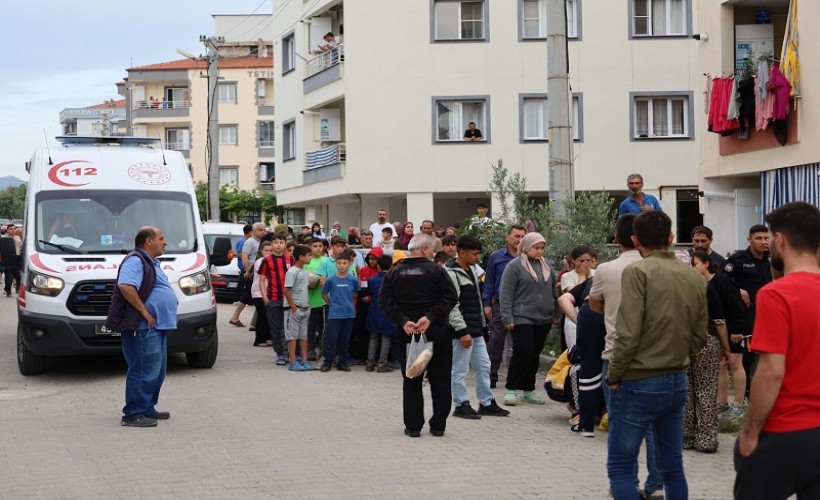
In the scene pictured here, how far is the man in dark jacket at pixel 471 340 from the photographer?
37.1ft

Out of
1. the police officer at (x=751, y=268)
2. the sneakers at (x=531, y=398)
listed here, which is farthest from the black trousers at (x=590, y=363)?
the police officer at (x=751, y=268)

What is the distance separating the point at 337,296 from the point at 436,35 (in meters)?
19.3

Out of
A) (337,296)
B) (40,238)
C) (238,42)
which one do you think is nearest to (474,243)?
(337,296)

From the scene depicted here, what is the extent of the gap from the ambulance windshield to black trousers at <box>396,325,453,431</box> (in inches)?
218

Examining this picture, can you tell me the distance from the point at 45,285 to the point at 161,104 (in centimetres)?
6252

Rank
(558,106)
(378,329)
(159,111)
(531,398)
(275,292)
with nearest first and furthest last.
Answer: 1. (531,398)
2. (378,329)
3. (275,292)
4. (558,106)
5. (159,111)

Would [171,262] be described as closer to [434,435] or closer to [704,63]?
[434,435]

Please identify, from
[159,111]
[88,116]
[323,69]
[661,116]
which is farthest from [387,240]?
[88,116]

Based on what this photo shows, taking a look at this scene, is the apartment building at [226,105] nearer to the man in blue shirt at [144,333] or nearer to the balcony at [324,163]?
the balcony at [324,163]

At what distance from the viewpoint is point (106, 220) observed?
1484cm

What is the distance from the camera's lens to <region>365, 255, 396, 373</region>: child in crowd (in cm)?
1535

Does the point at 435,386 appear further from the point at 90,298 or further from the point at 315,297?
the point at 315,297

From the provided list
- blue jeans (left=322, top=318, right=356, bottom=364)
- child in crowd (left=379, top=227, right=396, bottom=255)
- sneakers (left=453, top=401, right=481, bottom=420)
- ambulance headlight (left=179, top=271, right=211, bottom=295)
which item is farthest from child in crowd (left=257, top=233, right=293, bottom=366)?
sneakers (left=453, top=401, right=481, bottom=420)

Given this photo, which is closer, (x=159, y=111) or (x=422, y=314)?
(x=422, y=314)
